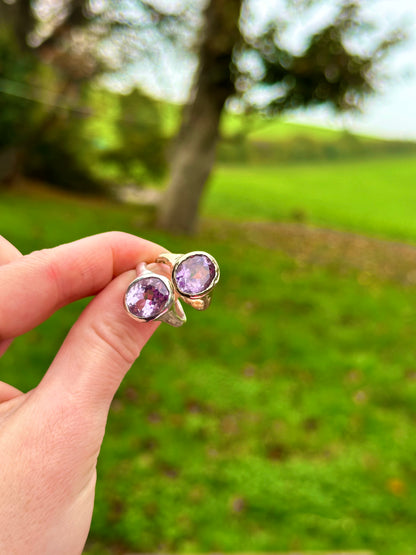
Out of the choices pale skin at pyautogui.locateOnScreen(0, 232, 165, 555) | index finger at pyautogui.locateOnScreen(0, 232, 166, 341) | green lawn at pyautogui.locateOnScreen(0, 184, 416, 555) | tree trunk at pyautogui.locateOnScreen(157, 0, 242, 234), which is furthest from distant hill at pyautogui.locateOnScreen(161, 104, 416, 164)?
pale skin at pyautogui.locateOnScreen(0, 232, 165, 555)

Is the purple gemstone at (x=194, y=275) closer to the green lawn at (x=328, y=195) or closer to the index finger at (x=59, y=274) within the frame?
the index finger at (x=59, y=274)

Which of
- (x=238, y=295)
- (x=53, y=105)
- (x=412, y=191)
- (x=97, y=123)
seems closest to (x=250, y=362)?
(x=238, y=295)

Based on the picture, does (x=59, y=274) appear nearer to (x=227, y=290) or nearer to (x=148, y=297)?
(x=148, y=297)

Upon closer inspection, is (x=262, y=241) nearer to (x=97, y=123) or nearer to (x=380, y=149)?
(x=97, y=123)

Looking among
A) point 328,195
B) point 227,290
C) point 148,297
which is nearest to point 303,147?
point 328,195

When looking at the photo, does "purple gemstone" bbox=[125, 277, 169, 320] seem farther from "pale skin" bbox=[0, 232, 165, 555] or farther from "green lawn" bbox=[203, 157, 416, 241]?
"green lawn" bbox=[203, 157, 416, 241]

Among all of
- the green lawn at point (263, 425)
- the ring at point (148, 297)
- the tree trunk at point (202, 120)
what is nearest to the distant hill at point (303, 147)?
the tree trunk at point (202, 120)
